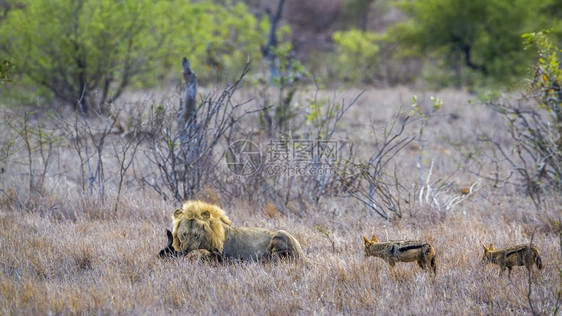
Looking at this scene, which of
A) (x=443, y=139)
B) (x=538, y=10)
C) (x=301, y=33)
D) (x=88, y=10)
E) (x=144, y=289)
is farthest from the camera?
(x=301, y=33)

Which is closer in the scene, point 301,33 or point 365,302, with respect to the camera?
point 365,302

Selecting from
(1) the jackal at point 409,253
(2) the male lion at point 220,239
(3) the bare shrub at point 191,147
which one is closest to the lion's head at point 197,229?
(2) the male lion at point 220,239

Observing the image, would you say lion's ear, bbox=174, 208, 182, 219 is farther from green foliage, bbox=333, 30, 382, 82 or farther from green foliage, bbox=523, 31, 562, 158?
green foliage, bbox=333, 30, 382, 82

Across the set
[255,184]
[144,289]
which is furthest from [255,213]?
[144,289]

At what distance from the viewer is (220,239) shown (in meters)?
5.63

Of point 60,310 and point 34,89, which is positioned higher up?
point 34,89

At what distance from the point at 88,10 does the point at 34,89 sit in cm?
306

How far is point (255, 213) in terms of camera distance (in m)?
7.69

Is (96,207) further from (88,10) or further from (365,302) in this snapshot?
(88,10)

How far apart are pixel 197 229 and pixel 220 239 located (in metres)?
0.28

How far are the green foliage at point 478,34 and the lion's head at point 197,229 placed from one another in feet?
58.9

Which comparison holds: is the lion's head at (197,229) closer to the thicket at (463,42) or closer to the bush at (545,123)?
the bush at (545,123)

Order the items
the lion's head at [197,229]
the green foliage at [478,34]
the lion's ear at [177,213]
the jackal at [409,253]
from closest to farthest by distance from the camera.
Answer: the jackal at [409,253] < the lion's head at [197,229] < the lion's ear at [177,213] < the green foliage at [478,34]

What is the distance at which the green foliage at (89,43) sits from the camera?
14.8 m
